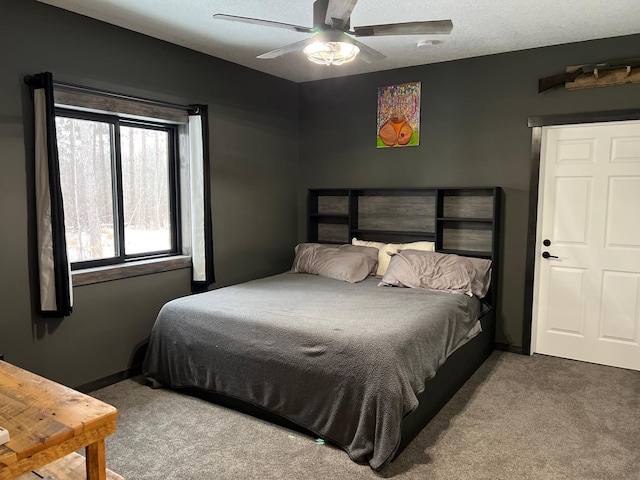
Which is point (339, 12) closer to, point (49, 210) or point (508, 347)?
point (49, 210)

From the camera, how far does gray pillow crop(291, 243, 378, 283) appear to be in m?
4.12

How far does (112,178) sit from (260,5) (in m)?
1.66

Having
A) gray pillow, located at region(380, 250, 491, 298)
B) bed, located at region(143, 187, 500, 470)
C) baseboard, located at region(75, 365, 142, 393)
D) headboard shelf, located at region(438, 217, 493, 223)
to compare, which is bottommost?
baseboard, located at region(75, 365, 142, 393)

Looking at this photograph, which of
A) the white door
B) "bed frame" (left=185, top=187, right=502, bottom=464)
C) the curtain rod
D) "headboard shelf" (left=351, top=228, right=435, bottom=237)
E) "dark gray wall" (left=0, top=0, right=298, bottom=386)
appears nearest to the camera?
"dark gray wall" (left=0, top=0, right=298, bottom=386)

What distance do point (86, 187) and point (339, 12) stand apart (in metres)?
2.23

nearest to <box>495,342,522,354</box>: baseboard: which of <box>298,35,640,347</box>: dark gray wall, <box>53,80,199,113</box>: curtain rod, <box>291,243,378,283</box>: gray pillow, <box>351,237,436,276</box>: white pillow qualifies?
<box>298,35,640,347</box>: dark gray wall

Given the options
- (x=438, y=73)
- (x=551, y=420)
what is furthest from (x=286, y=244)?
(x=551, y=420)

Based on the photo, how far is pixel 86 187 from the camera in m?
3.38

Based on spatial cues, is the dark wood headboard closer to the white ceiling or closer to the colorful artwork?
the colorful artwork

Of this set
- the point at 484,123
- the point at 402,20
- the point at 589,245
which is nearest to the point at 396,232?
the point at 484,123

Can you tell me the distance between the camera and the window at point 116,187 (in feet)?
10.8

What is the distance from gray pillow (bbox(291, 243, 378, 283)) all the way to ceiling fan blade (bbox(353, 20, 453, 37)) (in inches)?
84.5

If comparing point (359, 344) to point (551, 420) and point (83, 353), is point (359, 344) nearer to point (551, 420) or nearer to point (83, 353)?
point (551, 420)

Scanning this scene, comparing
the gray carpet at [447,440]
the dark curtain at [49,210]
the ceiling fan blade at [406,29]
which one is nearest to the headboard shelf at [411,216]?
the gray carpet at [447,440]
